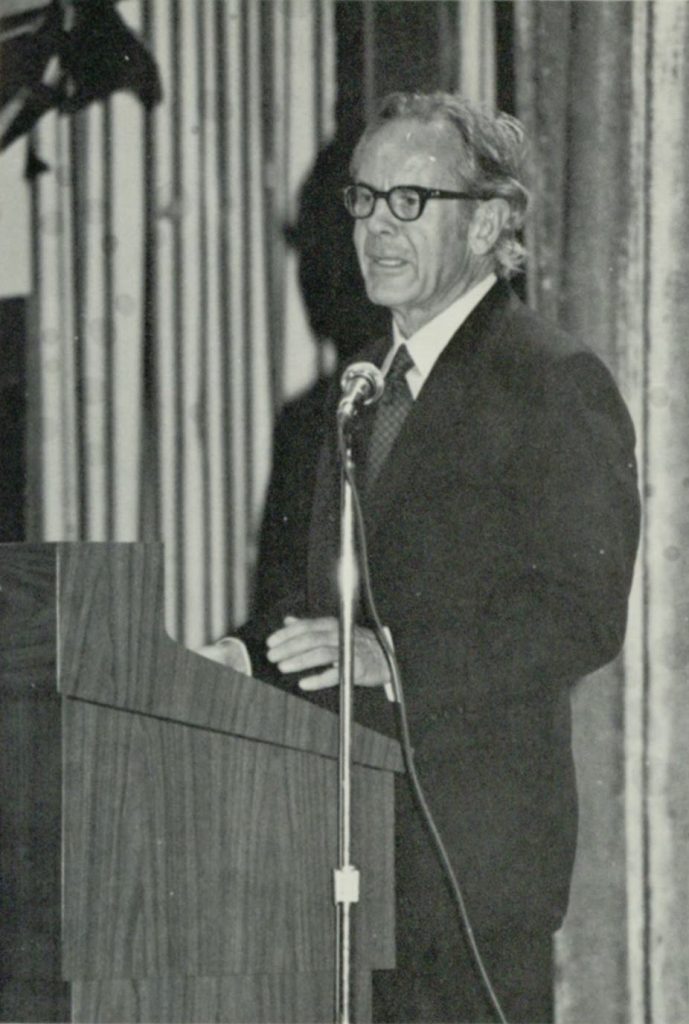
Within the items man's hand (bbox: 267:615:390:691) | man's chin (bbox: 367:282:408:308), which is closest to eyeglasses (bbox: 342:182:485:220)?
man's chin (bbox: 367:282:408:308)

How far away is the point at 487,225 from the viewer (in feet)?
7.93

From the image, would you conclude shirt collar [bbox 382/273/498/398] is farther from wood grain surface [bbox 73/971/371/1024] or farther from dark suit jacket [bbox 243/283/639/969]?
wood grain surface [bbox 73/971/371/1024]

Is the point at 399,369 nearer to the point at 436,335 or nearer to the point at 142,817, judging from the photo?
the point at 436,335

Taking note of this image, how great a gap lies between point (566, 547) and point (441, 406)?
0.30 meters

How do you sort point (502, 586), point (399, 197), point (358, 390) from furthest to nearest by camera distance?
point (399, 197)
point (502, 586)
point (358, 390)

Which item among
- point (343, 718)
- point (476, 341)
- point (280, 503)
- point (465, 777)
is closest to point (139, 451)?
point (280, 503)

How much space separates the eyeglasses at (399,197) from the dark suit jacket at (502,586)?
21cm

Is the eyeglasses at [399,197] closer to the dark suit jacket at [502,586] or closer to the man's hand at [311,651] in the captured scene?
the dark suit jacket at [502,586]

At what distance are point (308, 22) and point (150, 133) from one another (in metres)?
0.39

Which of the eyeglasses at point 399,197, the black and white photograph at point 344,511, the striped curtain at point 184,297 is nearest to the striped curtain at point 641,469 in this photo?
the black and white photograph at point 344,511

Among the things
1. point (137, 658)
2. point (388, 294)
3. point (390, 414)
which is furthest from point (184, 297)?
point (137, 658)

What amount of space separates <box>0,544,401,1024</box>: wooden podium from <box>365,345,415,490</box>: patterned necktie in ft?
2.22

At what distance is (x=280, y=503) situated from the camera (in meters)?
2.81

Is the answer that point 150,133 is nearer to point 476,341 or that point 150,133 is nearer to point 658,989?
point 476,341
